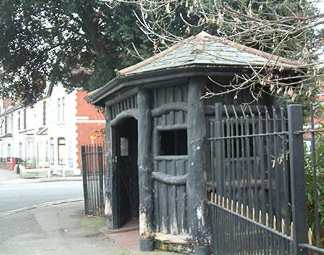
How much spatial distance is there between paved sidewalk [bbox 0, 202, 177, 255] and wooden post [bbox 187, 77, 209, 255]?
0.98 m

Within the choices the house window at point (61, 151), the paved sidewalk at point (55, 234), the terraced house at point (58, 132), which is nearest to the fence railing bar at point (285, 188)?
the paved sidewalk at point (55, 234)

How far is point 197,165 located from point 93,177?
6258 mm

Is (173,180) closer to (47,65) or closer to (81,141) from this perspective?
(47,65)

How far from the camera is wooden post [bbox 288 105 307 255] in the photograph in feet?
15.3

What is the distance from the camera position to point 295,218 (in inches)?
184

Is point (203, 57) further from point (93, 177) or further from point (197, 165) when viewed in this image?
point (93, 177)

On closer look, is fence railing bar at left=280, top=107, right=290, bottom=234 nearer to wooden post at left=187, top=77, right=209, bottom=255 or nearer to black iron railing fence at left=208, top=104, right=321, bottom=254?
black iron railing fence at left=208, top=104, right=321, bottom=254

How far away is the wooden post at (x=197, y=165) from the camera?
28.2ft

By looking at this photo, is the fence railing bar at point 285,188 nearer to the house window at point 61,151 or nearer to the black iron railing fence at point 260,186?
the black iron railing fence at point 260,186

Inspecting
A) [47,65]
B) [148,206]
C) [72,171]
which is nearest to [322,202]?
[148,206]

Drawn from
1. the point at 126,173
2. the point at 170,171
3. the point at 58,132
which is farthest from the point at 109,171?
the point at 58,132

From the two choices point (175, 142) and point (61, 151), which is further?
point (61, 151)

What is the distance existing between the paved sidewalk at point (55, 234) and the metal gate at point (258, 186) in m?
2.43

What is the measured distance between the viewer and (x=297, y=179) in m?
4.72
